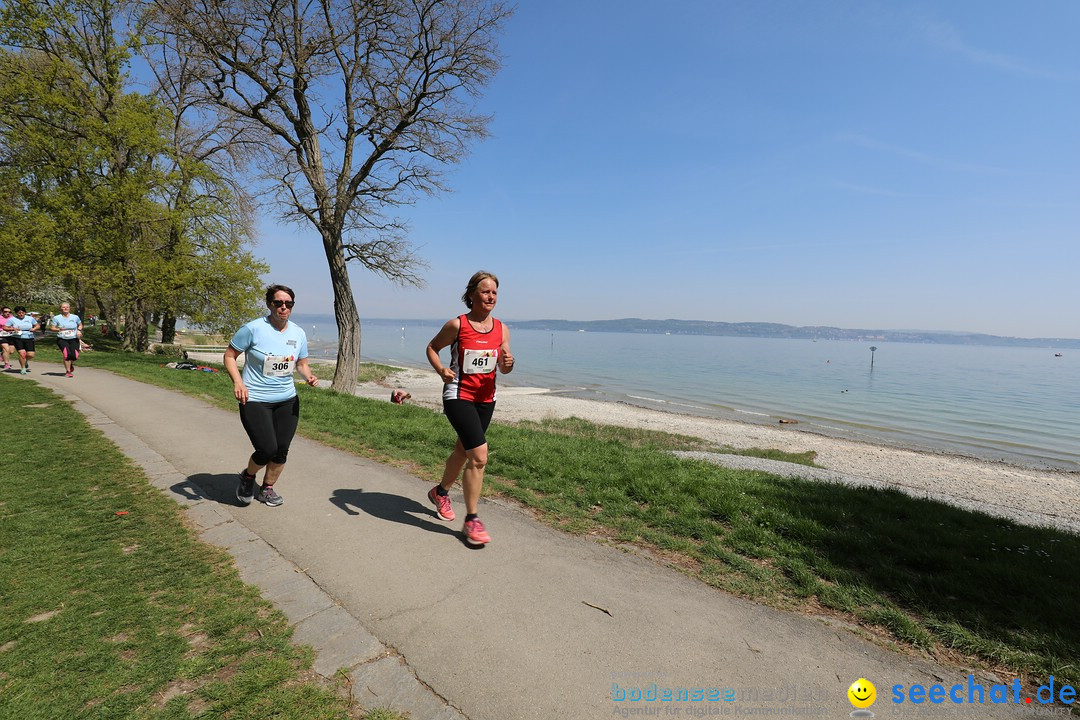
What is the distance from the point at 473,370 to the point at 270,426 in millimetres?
2156

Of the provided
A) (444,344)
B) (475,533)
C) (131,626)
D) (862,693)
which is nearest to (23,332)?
(131,626)

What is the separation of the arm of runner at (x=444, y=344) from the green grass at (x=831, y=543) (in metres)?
1.87

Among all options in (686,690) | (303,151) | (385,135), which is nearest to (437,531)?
(686,690)

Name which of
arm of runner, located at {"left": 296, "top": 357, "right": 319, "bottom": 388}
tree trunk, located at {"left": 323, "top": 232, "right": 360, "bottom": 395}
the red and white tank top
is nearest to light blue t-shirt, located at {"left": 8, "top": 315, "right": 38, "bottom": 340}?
tree trunk, located at {"left": 323, "top": 232, "right": 360, "bottom": 395}

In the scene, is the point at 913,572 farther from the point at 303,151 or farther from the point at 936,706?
the point at 303,151

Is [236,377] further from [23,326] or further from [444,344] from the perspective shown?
[23,326]

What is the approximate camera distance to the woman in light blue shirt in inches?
177

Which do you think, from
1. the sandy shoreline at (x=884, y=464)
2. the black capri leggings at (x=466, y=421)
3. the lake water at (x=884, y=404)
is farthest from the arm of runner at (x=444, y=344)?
the lake water at (x=884, y=404)

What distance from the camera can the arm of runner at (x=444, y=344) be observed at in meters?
3.93

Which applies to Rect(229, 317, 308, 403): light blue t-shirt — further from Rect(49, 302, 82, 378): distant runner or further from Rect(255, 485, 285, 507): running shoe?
Rect(49, 302, 82, 378): distant runner

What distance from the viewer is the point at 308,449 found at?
23.1 ft

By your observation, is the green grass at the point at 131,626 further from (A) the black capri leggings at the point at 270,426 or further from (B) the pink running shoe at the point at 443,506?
(B) the pink running shoe at the point at 443,506

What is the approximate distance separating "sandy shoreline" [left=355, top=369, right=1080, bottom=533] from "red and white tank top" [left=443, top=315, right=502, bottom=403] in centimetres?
835

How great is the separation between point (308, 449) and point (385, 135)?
35.5 ft
